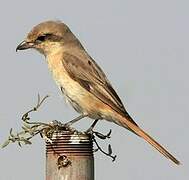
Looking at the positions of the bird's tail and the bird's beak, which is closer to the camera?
the bird's tail

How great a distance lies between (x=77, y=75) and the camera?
7258 mm

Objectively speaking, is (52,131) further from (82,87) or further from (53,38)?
(53,38)

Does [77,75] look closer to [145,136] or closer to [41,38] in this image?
[41,38]

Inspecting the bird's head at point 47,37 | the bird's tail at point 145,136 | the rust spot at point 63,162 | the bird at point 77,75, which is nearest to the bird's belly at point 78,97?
the bird at point 77,75

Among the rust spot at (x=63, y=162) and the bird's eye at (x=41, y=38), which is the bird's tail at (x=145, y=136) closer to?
the bird's eye at (x=41, y=38)

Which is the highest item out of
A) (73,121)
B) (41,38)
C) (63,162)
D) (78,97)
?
(41,38)

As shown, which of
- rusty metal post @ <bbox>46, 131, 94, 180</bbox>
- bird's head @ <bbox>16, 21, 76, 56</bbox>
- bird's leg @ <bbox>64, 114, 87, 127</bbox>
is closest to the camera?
rusty metal post @ <bbox>46, 131, 94, 180</bbox>

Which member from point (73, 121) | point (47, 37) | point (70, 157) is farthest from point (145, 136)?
point (70, 157)

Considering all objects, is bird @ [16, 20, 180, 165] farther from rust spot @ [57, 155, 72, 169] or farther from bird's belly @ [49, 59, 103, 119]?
rust spot @ [57, 155, 72, 169]

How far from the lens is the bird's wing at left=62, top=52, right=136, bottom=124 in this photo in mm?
6977

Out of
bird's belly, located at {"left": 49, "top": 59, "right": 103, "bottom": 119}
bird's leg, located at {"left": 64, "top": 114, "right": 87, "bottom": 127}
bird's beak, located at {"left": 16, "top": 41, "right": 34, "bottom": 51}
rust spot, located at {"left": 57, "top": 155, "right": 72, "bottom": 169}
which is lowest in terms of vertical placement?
rust spot, located at {"left": 57, "top": 155, "right": 72, "bottom": 169}

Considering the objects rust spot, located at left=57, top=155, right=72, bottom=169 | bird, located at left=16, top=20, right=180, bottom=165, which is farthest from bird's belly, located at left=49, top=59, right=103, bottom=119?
rust spot, located at left=57, top=155, right=72, bottom=169

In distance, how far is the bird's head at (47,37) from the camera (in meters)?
7.40

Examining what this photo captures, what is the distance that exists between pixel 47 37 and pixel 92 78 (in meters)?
0.82
